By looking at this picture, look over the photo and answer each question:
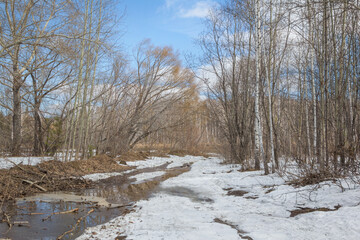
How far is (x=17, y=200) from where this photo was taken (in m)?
7.02

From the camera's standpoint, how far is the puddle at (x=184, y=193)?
24.7 feet

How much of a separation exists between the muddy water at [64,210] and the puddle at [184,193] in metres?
0.57

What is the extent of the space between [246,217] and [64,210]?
13.7ft

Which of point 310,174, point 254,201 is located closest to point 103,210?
point 254,201

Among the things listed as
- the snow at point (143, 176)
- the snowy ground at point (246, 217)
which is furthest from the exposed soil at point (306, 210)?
the snow at point (143, 176)

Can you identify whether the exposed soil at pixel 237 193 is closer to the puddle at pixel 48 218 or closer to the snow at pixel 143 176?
the puddle at pixel 48 218

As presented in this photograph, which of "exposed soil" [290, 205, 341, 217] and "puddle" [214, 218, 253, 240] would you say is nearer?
"puddle" [214, 218, 253, 240]

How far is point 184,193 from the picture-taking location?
334 inches

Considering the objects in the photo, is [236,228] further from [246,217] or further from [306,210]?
[306,210]

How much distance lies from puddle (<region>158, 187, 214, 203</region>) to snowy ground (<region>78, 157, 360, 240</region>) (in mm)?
29

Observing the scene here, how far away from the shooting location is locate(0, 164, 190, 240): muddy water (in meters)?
4.71

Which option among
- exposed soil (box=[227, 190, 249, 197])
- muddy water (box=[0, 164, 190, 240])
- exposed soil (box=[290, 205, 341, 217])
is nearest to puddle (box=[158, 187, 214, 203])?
muddy water (box=[0, 164, 190, 240])

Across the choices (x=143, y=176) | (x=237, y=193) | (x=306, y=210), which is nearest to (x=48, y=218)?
(x=237, y=193)

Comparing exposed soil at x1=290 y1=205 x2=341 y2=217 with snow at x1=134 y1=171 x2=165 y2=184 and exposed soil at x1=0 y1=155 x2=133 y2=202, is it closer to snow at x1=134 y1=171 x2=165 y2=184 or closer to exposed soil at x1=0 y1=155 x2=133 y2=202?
exposed soil at x1=0 y1=155 x2=133 y2=202
